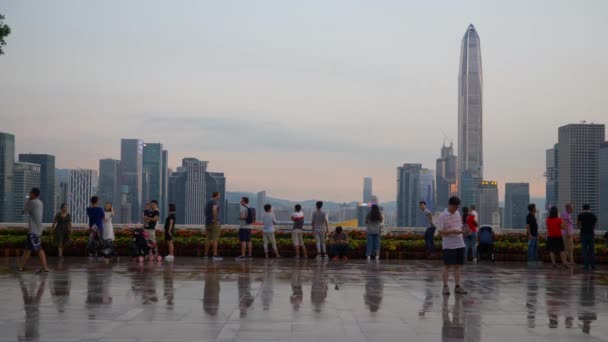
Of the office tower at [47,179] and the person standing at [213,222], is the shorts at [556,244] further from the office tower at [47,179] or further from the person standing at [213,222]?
the office tower at [47,179]

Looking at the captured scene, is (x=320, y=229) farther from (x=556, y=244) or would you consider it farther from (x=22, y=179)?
(x=22, y=179)

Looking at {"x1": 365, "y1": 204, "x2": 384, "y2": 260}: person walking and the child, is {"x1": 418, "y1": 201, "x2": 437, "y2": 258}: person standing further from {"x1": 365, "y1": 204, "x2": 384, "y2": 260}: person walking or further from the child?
the child

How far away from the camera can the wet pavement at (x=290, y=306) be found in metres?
9.23

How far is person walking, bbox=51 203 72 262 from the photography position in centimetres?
2277

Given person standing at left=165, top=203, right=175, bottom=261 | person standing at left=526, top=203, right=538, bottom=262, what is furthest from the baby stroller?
person standing at left=165, top=203, right=175, bottom=261

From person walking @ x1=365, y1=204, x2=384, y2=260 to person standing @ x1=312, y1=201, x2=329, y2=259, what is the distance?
1.29 metres

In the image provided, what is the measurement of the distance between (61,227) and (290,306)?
1309cm

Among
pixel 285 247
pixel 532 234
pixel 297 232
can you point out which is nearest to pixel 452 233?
pixel 297 232

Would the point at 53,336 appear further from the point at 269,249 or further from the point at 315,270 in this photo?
the point at 269,249

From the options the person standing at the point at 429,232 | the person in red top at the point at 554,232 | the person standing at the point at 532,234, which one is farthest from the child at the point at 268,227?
the person in red top at the point at 554,232

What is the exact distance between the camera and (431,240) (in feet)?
81.4

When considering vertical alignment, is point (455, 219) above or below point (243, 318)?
above

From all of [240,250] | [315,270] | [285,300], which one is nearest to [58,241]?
[240,250]

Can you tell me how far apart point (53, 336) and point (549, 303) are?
295 inches
